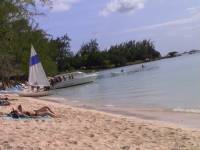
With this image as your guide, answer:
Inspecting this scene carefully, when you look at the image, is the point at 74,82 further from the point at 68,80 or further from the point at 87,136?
the point at 87,136

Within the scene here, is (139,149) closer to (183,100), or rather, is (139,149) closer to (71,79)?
(183,100)

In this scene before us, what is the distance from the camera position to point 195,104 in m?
24.7

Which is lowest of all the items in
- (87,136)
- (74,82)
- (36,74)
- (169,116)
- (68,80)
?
(169,116)

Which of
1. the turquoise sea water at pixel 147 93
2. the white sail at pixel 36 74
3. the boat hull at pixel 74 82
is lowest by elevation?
the turquoise sea water at pixel 147 93

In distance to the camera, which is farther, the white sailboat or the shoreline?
the white sailboat

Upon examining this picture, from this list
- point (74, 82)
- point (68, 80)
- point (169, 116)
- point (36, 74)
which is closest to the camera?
point (169, 116)

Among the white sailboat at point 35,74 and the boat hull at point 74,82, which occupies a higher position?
the white sailboat at point 35,74

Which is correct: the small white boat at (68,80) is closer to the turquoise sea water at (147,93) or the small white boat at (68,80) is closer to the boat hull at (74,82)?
the boat hull at (74,82)

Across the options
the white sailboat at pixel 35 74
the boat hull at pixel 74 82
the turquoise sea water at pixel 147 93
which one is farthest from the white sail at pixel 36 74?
the boat hull at pixel 74 82

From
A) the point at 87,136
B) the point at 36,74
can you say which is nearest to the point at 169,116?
the point at 87,136

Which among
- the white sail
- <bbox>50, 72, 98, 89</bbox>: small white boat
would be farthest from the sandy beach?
<bbox>50, 72, 98, 89</bbox>: small white boat

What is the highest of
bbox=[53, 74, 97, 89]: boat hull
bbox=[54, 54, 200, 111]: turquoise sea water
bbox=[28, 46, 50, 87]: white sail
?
bbox=[28, 46, 50, 87]: white sail

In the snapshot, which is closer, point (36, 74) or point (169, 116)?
point (169, 116)

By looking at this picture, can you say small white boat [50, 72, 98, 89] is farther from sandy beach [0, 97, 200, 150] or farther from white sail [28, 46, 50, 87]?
sandy beach [0, 97, 200, 150]
